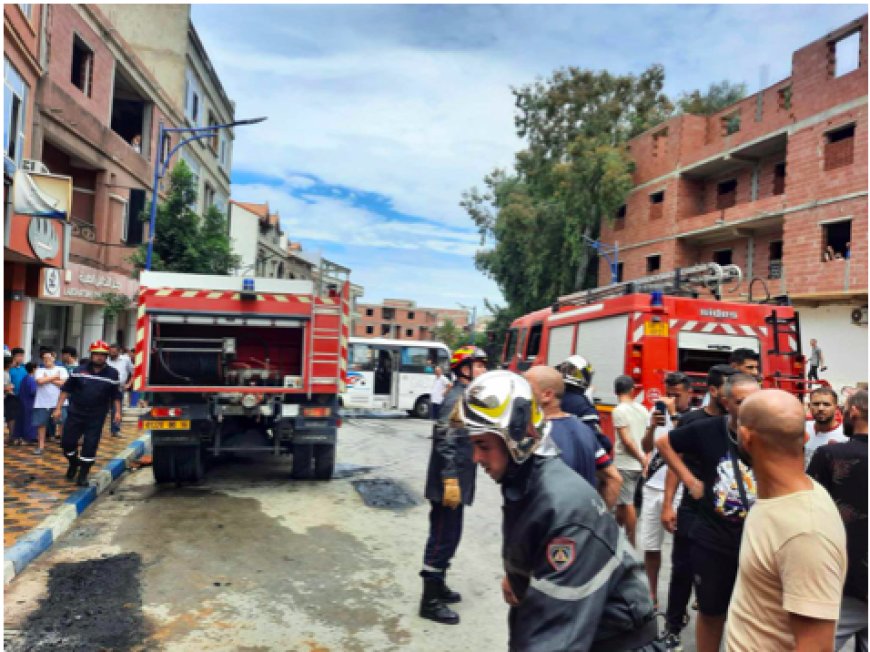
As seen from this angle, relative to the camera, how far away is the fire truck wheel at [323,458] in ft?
28.5

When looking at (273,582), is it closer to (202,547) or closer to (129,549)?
(202,547)

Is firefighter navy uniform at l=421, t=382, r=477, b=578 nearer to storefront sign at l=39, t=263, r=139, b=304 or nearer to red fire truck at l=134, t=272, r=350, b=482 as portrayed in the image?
red fire truck at l=134, t=272, r=350, b=482

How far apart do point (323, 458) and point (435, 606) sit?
4.53 metres

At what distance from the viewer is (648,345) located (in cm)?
775

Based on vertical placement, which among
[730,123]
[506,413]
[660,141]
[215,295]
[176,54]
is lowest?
[506,413]

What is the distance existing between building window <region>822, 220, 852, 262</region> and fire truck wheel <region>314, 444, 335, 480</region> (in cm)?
1676

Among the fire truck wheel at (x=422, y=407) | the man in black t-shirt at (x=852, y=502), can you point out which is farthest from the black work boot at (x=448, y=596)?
the fire truck wheel at (x=422, y=407)

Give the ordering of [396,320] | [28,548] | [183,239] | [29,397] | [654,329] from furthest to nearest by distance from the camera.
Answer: [396,320]
[183,239]
[29,397]
[654,329]
[28,548]

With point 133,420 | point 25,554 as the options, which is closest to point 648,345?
point 25,554

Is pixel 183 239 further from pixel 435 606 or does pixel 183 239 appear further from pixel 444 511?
pixel 435 606

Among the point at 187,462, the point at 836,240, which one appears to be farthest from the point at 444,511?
the point at 836,240

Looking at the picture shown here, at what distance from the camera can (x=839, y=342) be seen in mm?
18234

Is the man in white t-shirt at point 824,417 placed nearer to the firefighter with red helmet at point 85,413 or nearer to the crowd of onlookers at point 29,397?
the firefighter with red helmet at point 85,413

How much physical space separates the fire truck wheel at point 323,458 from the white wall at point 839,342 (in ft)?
47.2
